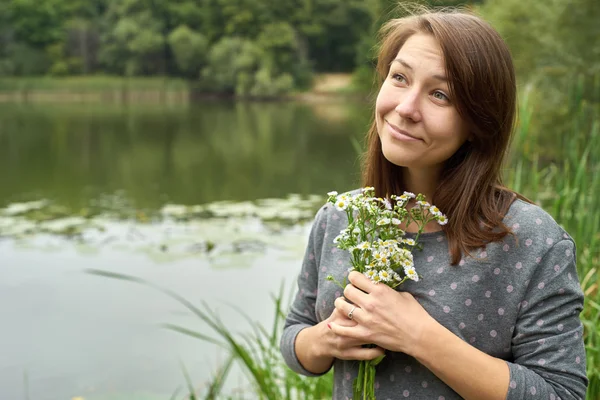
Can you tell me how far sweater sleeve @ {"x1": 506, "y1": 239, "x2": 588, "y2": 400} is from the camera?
916 mm

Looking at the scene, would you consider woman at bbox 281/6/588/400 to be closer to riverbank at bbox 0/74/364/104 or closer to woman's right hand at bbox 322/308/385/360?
woman's right hand at bbox 322/308/385/360

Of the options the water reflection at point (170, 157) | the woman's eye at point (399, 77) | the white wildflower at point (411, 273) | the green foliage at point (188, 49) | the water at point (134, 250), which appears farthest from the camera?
the green foliage at point (188, 49)

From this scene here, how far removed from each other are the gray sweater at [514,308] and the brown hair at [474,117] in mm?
25

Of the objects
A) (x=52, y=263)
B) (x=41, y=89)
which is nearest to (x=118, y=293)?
(x=52, y=263)

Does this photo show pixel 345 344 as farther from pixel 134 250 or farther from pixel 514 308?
pixel 134 250

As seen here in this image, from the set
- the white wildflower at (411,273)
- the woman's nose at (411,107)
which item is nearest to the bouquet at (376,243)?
the white wildflower at (411,273)

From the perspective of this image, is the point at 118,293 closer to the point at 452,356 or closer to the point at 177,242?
the point at 177,242

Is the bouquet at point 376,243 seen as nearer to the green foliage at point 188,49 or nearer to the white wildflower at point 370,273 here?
the white wildflower at point 370,273

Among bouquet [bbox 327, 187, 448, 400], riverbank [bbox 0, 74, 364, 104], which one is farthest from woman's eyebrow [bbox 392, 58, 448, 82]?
riverbank [bbox 0, 74, 364, 104]

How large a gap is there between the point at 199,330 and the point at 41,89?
2569 centimetres

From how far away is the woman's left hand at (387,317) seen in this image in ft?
3.02

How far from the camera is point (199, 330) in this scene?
3.98 m

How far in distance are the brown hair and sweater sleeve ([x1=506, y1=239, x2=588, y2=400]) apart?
83 mm

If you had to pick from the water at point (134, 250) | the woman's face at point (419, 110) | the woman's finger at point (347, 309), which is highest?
the woman's face at point (419, 110)
